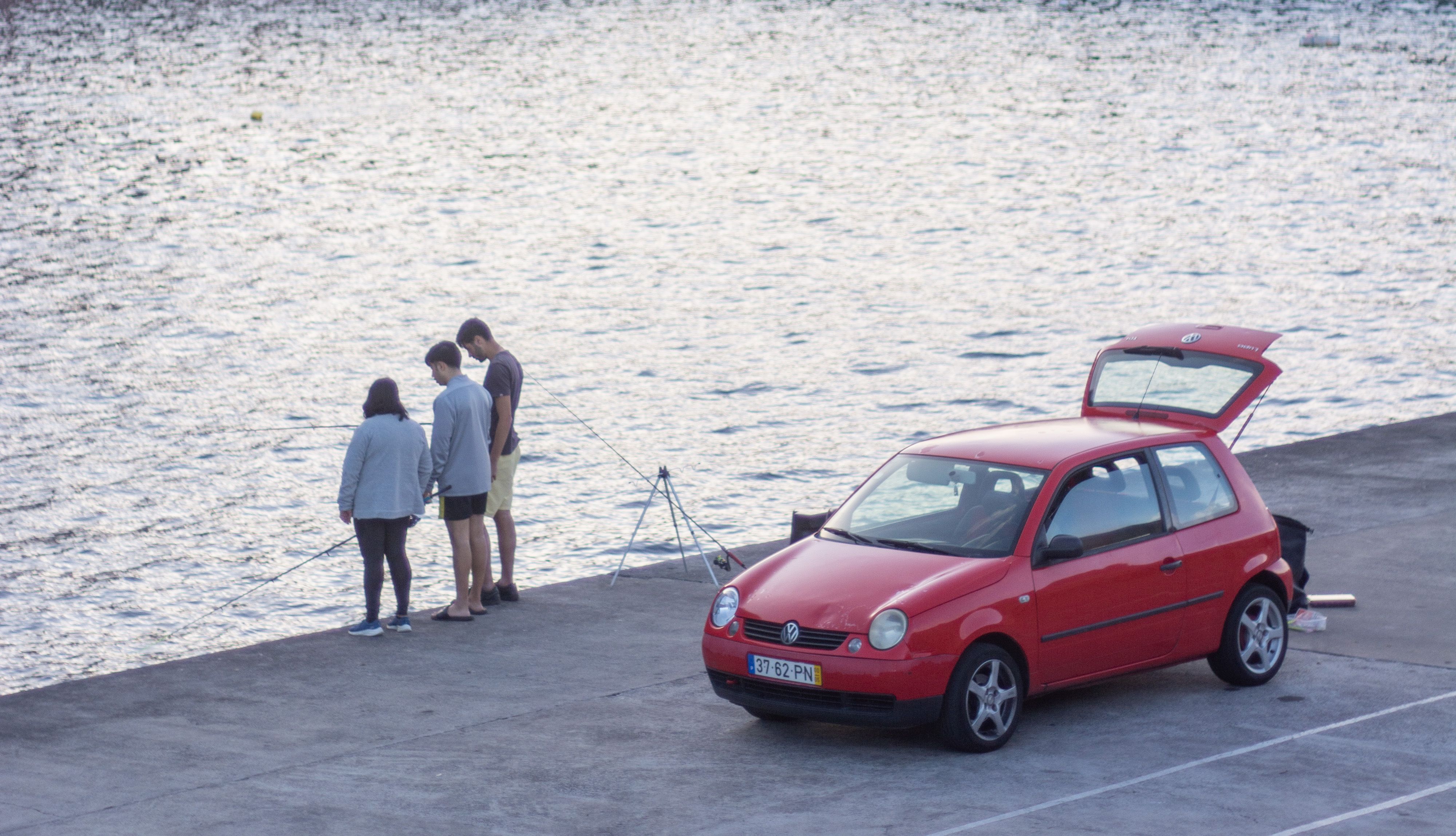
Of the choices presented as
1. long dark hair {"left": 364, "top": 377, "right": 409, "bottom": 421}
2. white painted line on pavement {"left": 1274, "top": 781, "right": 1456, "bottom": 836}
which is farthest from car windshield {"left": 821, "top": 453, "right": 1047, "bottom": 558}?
long dark hair {"left": 364, "top": 377, "right": 409, "bottom": 421}

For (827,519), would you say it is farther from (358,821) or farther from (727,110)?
(727,110)

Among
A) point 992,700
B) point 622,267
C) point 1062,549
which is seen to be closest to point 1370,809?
point 992,700

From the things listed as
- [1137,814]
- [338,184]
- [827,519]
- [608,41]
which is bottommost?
[1137,814]

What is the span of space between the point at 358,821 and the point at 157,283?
29.1 meters

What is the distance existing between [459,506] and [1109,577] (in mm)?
4583

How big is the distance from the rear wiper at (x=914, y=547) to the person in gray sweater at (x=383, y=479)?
3.43 meters

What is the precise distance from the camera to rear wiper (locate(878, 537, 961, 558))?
957cm

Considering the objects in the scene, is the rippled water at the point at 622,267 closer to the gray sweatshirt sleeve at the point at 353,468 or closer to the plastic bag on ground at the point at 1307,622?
the gray sweatshirt sleeve at the point at 353,468

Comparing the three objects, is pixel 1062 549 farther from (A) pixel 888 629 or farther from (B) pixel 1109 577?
(A) pixel 888 629

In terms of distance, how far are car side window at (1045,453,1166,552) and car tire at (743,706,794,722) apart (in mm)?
1752

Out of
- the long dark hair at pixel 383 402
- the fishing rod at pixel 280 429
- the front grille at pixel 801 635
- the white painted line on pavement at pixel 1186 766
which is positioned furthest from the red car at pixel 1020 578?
the fishing rod at pixel 280 429

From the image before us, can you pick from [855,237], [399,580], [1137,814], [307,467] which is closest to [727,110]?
[855,237]

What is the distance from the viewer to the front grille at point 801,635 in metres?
9.10

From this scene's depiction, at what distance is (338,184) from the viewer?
49.3 metres
